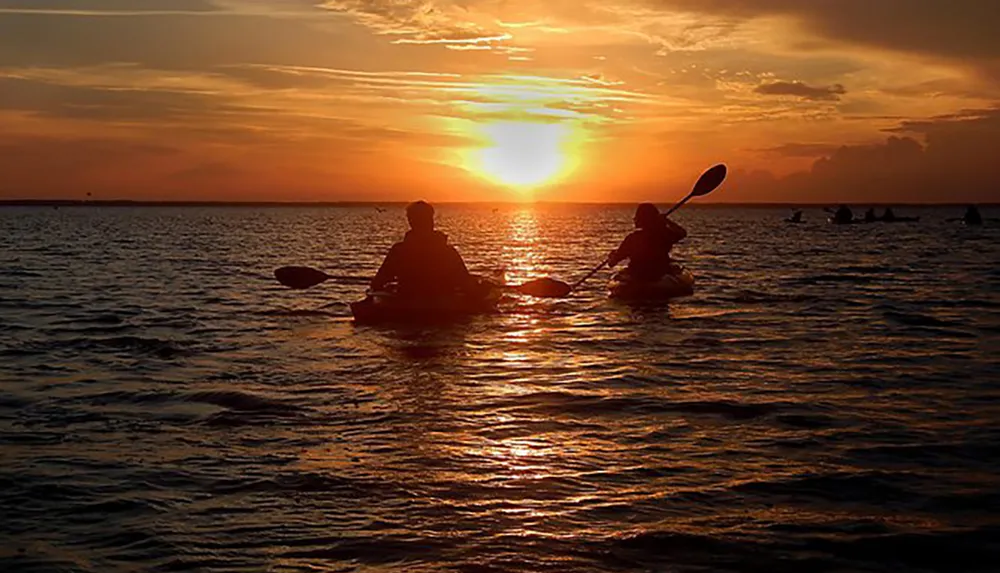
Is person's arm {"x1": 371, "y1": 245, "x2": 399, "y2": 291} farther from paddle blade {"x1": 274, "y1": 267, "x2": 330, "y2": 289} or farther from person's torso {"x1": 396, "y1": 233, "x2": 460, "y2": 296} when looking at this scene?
paddle blade {"x1": 274, "y1": 267, "x2": 330, "y2": 289}

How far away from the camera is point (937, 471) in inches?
370

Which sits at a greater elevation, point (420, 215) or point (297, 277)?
point (420, 215)

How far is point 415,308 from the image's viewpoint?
20.3m

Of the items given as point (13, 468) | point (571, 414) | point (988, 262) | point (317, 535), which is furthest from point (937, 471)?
point (988, 262)

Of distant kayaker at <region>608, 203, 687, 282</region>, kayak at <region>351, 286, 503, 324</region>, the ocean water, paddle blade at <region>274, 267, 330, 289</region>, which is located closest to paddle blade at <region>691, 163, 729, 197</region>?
distant kayaker at <region>608, 203, 687, 282</region>

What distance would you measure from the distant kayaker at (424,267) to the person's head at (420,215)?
0.04 metres

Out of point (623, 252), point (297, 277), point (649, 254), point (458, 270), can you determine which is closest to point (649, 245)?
point (649, 254)

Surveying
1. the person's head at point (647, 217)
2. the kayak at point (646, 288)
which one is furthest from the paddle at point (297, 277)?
the person's head at point (647, 217)

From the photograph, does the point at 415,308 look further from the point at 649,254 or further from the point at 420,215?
the point at 649,254

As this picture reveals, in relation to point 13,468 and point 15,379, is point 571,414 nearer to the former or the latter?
point 13,468

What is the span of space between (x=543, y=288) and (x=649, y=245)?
3289 millimetres

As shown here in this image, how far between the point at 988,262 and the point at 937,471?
37.5m

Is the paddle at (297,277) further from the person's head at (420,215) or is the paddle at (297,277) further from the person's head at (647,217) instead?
the person's head at (647,217)

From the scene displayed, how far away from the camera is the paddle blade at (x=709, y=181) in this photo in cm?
2456
